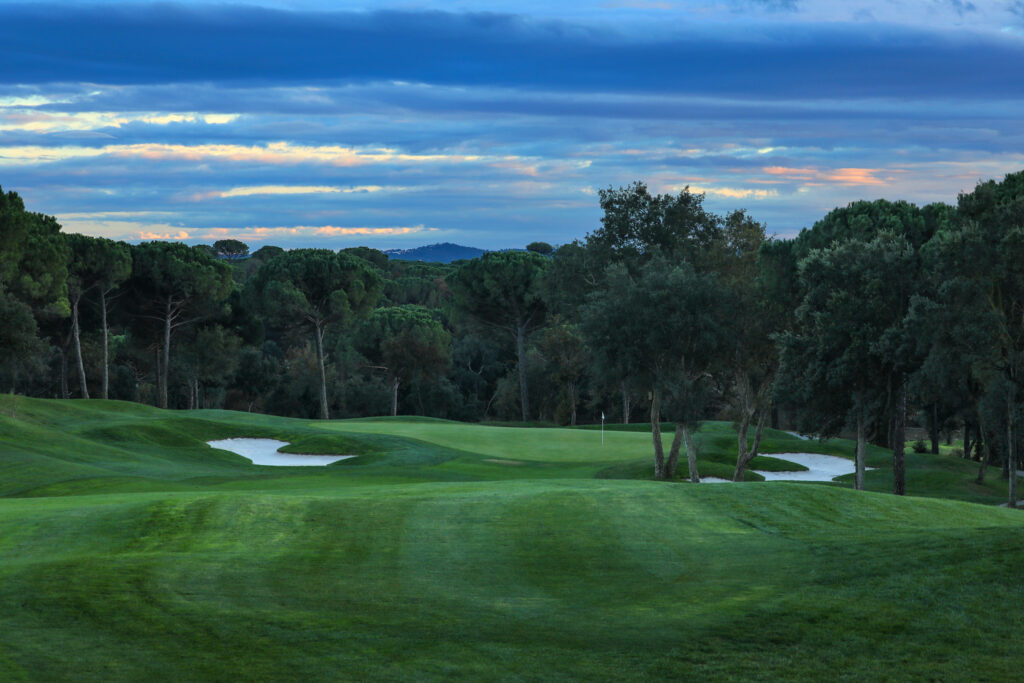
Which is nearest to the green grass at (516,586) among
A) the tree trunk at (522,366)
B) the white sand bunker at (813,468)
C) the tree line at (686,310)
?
the tree line at (686,310)

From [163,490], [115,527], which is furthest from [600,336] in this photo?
[115,527]

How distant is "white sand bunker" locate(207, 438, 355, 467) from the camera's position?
4347 centimetres

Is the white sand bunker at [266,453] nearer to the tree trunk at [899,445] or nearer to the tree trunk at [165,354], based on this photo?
the tree trunk at [899,445]

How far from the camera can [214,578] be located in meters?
13.0

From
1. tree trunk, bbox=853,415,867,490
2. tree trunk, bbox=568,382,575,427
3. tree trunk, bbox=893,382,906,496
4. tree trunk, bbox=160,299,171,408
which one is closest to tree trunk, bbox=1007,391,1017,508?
tree trunk, bbox=893,382,906,496

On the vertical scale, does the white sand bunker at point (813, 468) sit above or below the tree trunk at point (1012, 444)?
below

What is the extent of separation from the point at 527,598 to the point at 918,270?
2907 cm

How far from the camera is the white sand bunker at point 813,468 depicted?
44.7 meters

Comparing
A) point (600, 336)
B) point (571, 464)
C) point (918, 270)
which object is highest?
point (918, 270)

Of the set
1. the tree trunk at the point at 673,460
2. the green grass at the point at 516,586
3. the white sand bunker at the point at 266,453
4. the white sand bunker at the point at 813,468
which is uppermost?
the green grass at the point at 516,586

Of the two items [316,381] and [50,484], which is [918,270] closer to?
[50,484]

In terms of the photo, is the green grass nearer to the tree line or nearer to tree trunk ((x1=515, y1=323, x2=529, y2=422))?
the tree line

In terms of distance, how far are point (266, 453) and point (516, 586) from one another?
3489cm

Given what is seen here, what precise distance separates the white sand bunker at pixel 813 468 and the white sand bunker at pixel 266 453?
17.5 metres
